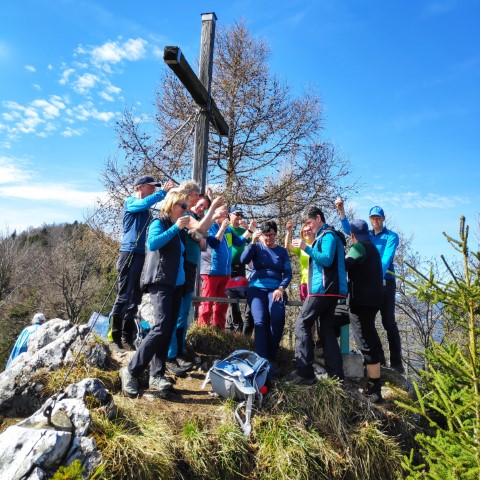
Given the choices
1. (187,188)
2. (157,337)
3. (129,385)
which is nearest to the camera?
(157,337)

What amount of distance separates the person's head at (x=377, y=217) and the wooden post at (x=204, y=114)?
2521 mm

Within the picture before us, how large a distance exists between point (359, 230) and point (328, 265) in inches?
30.1

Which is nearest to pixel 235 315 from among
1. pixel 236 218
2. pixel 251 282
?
pixel 251 282

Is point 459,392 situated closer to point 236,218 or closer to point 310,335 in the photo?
point 310,335

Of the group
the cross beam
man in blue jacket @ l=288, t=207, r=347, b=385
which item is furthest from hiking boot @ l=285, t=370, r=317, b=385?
the cross beam

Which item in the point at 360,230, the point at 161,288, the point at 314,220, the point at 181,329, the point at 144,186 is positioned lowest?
the point at 181,329

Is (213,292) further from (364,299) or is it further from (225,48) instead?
(225,48)

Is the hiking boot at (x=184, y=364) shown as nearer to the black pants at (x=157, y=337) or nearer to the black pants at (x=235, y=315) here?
the black pants at (x=157, y=337)

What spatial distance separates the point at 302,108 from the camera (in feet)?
41.9

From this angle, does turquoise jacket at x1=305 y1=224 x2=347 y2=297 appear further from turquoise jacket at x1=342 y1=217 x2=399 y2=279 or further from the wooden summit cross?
the wooden summit cross

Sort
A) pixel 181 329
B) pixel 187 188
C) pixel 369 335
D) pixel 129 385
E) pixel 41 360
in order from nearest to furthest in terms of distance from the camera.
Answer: pixel 129 385 < pixel 41 360 < pixel 187 188 < pixel 369 335 < pixel 181 329

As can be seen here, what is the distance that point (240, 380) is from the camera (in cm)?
405

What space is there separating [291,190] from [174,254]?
8.72 metres

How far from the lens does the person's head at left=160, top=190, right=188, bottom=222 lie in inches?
174
